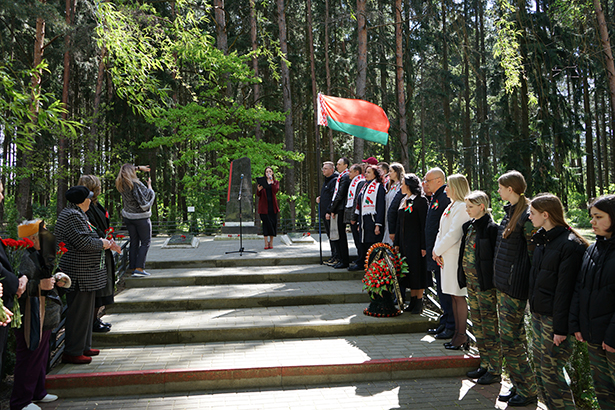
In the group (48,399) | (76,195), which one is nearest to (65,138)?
(76,195)

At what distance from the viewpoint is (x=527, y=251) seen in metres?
4.10

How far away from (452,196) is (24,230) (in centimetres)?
459

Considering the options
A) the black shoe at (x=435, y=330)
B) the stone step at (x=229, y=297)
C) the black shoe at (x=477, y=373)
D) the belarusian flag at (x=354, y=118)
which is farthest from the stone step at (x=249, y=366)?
the belarusian flag at (x=354, y=118)

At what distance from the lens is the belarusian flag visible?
29.5 ft

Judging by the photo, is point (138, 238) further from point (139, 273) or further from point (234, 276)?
point (234, 276)

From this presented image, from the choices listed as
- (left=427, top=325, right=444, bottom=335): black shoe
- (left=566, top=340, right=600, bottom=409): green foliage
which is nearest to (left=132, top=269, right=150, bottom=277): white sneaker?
(left=427, top=325, right=444, bottom=335): black shoe

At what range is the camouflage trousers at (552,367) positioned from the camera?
3531mm

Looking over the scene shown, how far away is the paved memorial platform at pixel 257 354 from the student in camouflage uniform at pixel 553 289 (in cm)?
83

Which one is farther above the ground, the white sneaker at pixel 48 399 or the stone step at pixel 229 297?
the stone step at pixel 229 297

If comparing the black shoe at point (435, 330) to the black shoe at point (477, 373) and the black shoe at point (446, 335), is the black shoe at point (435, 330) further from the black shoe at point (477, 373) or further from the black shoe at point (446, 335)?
the black shoe at point (477, 373)

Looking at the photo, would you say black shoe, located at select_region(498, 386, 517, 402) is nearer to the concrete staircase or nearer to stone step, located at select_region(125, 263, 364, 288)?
the concrete staircase

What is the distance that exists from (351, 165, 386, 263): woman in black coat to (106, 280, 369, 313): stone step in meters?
0.98

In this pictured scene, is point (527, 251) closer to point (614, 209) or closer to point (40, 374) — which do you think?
point (614, 209)

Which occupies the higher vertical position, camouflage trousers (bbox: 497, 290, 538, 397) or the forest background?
the forest background
